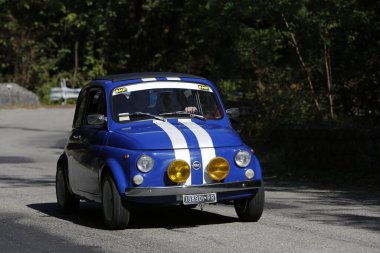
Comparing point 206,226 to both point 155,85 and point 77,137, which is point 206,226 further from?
point 77,137

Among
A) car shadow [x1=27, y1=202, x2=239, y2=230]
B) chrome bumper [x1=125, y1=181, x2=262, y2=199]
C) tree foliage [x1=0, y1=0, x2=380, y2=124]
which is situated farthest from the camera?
tree foliage [x1=0, y1=0, x2=380, y2=124]

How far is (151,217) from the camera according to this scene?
11.2m

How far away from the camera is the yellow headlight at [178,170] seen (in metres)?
9.70

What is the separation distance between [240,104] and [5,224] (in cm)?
1259

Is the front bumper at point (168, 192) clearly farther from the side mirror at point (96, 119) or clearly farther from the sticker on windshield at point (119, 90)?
the sticker on windshield at point (119, 90)

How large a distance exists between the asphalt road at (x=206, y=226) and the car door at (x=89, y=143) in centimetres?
47

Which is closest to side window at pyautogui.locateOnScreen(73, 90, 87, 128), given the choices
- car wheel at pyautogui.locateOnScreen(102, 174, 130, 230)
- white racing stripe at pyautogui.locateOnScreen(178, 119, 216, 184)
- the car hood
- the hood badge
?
the car hood

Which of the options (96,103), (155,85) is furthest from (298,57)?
(155,85)

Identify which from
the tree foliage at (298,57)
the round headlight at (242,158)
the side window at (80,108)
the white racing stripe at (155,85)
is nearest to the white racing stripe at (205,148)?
the round headlight at (242,158)

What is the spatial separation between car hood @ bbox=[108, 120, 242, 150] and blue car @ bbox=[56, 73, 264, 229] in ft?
0.04

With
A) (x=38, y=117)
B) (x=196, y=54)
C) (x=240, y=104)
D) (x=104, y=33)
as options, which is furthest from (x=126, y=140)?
(x=104, y=33)

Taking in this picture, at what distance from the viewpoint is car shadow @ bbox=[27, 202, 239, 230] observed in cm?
1045

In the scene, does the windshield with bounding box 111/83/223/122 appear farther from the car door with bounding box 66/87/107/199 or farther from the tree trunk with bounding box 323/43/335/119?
the tree trunk with bounding box 323/43/335/119

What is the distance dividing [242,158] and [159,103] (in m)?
1.48
